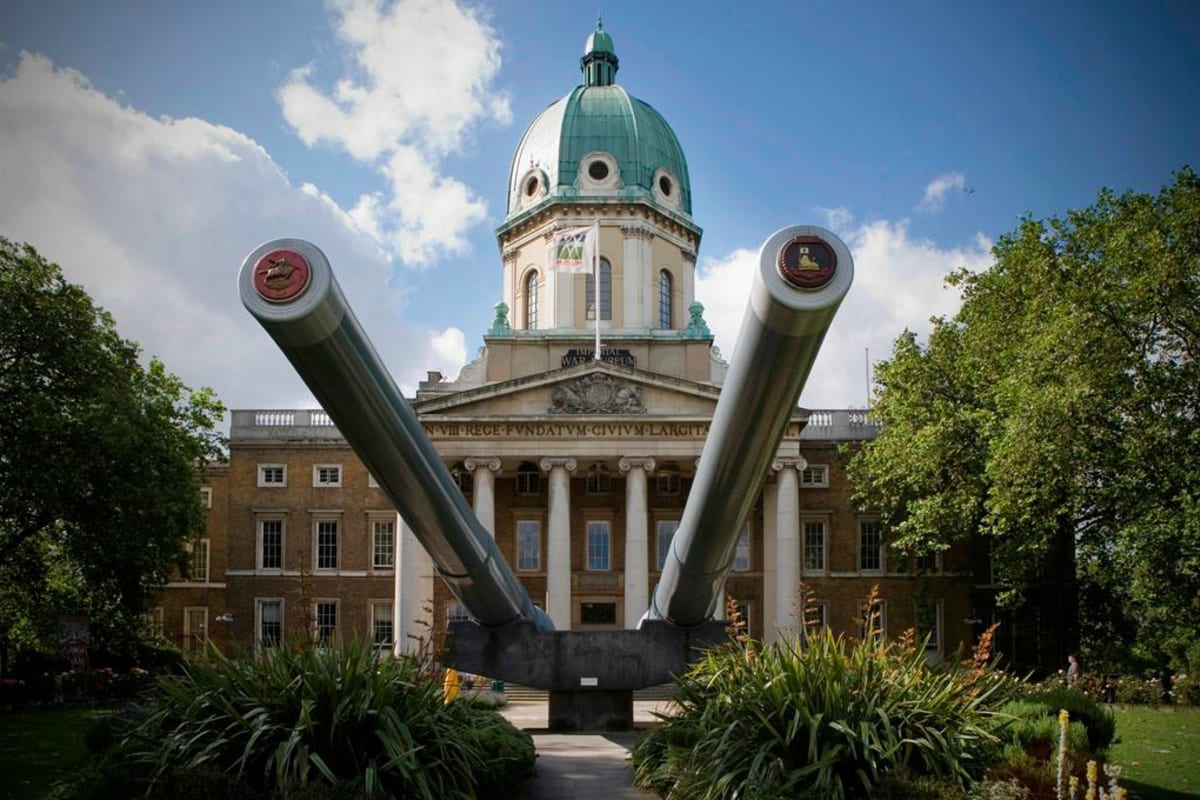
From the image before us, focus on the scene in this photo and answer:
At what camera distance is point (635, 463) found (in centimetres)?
4000

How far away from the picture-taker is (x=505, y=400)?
40.6 metres

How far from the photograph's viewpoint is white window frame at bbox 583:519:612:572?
44062 mm

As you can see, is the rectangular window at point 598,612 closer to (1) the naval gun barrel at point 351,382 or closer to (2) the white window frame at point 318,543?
(2) the white window frame at point 318,543

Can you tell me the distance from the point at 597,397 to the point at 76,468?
18.0 metres

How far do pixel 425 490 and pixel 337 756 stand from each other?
2312 millimetres

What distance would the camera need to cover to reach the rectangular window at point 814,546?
4494cm

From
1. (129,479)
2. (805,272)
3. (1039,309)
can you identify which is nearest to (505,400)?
(129,479)

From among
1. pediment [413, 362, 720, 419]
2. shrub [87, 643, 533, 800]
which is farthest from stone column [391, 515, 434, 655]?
shrub [87, 643, 533, 800]

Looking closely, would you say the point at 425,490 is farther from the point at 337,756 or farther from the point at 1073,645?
the point at 1073,645

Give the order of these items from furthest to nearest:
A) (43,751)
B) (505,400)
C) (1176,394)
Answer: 1. (505,400)
2. (1176,394)
3. (43,751)

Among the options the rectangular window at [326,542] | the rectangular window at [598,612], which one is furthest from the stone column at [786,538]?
the rectangular window at [326,542]

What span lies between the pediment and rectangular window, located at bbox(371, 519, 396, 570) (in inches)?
308

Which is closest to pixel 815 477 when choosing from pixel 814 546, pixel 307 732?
pixel 814 546

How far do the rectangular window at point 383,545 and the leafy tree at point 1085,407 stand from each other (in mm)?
21513
